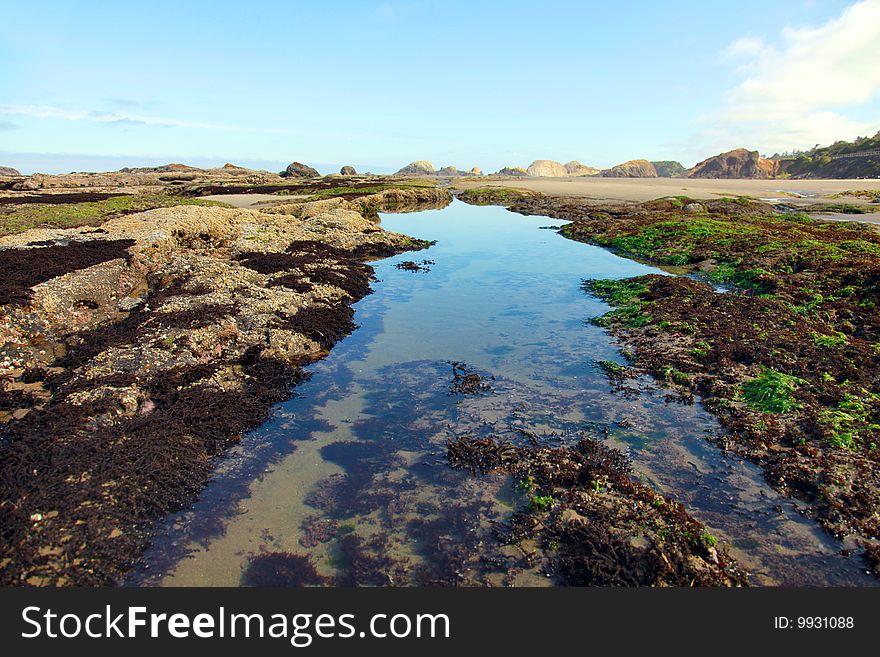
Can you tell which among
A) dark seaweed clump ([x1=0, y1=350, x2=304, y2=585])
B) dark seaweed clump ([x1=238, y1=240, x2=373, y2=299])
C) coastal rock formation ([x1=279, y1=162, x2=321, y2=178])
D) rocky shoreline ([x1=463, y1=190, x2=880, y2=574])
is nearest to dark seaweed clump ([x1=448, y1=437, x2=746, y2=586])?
rocky shoreline ([x1=463, y1=190, x2=880, y2=574])

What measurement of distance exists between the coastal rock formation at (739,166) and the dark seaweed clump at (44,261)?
151111mm

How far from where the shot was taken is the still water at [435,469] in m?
5.10

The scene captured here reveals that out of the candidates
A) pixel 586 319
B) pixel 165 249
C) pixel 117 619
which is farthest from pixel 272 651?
pixel 165 249

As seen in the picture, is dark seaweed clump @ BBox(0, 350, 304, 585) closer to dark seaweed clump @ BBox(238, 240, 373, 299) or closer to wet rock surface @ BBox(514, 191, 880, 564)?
dark seaweed clump @ BBox(238, 240, 373, 299)

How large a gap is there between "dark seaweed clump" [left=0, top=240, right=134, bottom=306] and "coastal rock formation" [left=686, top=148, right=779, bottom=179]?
5949 inches

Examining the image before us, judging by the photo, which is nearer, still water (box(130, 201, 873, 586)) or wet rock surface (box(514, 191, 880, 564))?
still water (box(130, 201, 873, 586))

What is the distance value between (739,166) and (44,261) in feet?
530

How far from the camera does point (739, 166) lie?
132m

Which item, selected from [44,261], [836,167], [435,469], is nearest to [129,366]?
[435,469]

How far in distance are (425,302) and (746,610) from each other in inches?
496

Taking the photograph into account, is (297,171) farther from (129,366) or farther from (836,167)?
(836,167)

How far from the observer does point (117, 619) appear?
158 inches

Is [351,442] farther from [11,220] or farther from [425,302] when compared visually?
[11,220]

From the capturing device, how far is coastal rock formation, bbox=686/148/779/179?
413 ft
